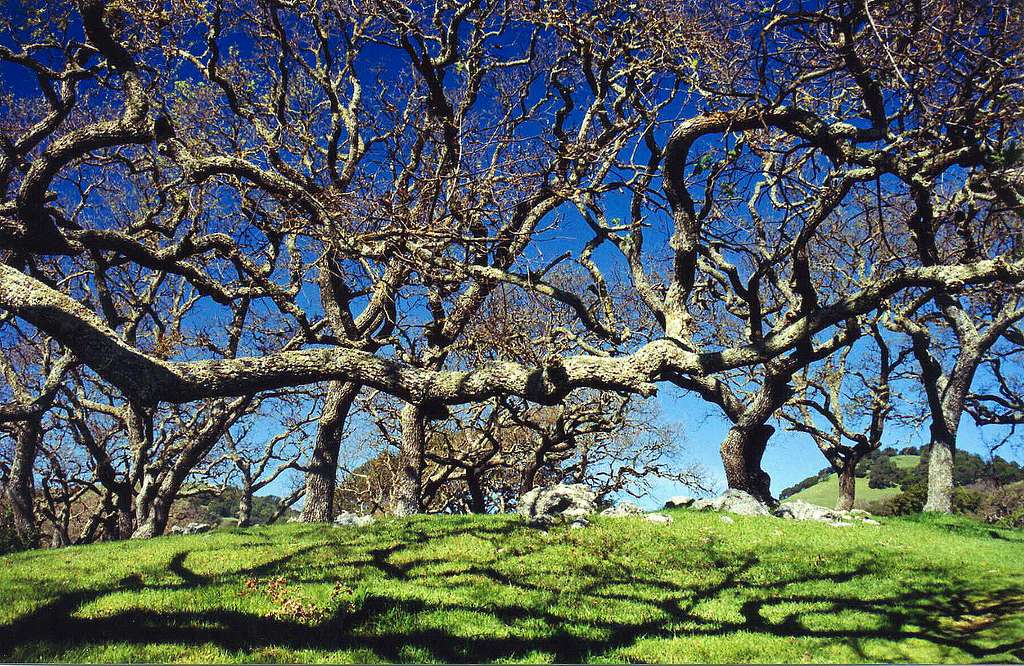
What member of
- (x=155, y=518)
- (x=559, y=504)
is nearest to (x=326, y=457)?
(x=559, y=504)

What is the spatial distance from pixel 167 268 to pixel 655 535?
9.72 metres

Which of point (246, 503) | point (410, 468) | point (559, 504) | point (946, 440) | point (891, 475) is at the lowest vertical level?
point (891, 475)

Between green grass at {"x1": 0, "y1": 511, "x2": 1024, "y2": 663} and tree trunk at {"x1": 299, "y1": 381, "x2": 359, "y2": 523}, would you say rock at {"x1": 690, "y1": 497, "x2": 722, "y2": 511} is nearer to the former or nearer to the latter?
green grass at {"x1": 0, "y1": 511, "x2": 1024, "y2": 663}

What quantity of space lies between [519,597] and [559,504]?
5.35 metres

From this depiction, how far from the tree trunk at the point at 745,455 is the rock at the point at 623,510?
3.26m

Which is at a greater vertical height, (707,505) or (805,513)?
(707,505)

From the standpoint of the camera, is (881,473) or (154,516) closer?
(154,516)

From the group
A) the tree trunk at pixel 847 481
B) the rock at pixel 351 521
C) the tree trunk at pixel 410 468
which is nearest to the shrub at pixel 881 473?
the tree trunk at pixel 847 481

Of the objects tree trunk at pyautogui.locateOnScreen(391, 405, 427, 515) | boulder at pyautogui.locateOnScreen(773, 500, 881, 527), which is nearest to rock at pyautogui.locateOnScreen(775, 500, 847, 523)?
boulder at pyautogui.locateOnScreen(773, 500, 881, 527)

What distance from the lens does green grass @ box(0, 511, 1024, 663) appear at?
5.80 metres

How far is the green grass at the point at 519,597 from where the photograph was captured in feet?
19.0

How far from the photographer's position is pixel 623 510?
43.1ft

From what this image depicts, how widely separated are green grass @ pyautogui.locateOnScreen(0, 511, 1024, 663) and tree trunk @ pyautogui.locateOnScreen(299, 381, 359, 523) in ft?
7.44

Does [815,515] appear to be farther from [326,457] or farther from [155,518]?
[155,518]
